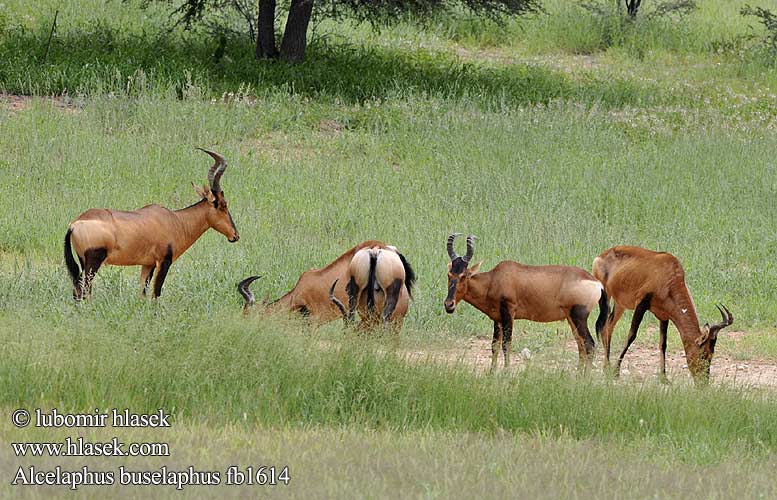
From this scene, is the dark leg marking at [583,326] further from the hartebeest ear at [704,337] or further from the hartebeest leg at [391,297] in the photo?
the hartebeest leg at [391,297]

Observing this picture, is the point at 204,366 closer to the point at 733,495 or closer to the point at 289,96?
Answer: the point at 733,495

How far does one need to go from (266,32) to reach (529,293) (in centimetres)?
1472

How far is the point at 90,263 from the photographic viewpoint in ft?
33.2

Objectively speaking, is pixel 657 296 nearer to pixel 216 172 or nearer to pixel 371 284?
pixel 371 284

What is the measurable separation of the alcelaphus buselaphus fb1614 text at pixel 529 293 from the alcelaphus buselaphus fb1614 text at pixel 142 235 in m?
2.23

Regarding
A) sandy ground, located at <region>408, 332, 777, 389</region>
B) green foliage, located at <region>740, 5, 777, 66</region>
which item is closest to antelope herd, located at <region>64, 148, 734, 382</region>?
sandy ground, located at <region>408, 332, 777, 389</region>

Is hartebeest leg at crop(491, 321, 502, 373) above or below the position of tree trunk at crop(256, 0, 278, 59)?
below

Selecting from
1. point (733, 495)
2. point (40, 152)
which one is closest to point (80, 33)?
point (40, 152)

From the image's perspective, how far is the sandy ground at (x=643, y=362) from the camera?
415 inches

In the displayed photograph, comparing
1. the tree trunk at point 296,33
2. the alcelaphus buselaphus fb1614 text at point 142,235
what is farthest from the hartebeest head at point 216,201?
the tree trunk at point 296,33

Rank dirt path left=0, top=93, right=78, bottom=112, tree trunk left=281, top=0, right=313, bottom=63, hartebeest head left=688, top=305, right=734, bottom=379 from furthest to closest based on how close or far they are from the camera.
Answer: tree trunk left=281, top=0, right=313, bottom=63, dirt path left=0, top=93, right=78, bottom=112, hartebeest head left=688, top=305, right=734, bottom=379

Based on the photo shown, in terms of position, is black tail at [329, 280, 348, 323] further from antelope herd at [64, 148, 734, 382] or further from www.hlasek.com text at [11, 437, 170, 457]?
www.hlasek.com text at [11, 437, 170, 457]

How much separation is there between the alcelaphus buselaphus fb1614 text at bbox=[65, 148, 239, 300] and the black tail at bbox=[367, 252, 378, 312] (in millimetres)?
1656

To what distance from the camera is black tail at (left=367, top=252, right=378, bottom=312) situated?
9.93 meters
